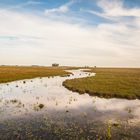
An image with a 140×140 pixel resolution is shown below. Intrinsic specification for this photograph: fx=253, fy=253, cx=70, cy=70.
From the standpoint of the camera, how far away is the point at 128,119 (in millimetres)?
20391

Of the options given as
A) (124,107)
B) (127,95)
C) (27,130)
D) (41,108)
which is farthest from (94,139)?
(127,95)

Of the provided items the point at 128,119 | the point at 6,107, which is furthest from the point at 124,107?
the point at 6,107

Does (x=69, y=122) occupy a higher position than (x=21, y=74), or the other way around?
(x=21, y=74)

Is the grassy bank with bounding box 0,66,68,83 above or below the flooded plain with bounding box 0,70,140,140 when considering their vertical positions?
above

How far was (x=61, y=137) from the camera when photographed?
50.0 feet

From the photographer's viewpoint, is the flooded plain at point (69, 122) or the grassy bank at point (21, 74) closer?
the flooded plain at point (69, 122)

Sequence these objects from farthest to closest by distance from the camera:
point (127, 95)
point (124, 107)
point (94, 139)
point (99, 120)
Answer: point (127, 95) < point (124, 107) < point (99, 120) < point (94, 139)

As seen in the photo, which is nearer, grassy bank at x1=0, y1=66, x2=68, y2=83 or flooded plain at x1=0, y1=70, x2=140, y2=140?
flooded plain at x1=0, y1=70, x2=140, y2=140

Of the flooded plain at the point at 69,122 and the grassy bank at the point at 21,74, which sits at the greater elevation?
the grassy bank at the point at 21,74

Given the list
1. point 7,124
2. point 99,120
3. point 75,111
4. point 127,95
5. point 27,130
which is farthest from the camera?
point 127,95

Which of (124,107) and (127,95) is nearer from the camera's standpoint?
(124,107)

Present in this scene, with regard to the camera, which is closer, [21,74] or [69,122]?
[69,122]

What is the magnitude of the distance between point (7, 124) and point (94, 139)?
6.41 meters

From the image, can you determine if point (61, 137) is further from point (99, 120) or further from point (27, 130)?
point (99, 120)
